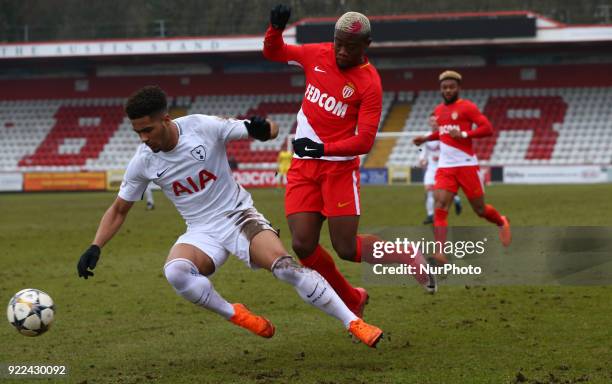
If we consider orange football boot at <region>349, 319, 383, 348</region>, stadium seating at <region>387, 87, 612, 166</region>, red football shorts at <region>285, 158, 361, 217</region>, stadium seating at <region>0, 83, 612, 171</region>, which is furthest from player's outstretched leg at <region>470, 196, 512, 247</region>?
stadium seating at <region>387, 87, 612, 166</region>

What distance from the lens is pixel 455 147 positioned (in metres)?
11.9

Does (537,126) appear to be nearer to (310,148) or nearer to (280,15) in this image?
(280,15)

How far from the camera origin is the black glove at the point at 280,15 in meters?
7.02

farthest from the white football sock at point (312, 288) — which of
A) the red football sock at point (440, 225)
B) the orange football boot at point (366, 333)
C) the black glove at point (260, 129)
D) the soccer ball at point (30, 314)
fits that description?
the red football sock at point (440, 225)

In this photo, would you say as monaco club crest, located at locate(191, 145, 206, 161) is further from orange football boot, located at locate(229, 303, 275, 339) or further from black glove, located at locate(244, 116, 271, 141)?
orange football boot, located at locate(229, 303, 275, 339)

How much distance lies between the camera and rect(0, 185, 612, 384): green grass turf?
6.21m

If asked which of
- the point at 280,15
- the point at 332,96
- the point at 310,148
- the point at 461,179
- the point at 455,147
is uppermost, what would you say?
the point at 280,15

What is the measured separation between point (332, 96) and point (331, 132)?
0.97ft

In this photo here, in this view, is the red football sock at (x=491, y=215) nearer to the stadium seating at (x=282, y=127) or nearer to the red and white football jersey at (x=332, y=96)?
the red and white football jersey at (x=332, y=96)

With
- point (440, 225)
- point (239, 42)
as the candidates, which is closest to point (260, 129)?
point (440, 225)

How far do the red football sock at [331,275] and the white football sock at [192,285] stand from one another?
1.17m

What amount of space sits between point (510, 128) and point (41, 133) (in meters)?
23.4

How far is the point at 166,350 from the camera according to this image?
7.15 metres

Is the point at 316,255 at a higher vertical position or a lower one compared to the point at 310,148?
lower
